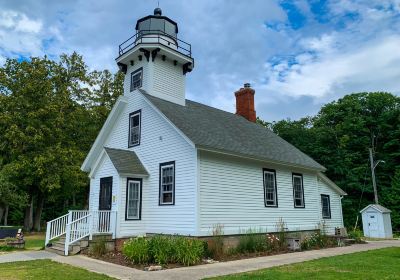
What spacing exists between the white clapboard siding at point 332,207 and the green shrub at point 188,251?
11591 mm

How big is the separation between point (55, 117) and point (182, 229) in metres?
18.8

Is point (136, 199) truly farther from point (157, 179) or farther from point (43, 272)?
point (43, 272)

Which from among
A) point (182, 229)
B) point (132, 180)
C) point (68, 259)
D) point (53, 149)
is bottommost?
point (68, 259)

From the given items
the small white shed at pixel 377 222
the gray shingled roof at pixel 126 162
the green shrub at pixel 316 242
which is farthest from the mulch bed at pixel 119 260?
the small white shed at pixel 377 222

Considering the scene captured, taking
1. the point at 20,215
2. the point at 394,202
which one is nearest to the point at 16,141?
the point at 20,215

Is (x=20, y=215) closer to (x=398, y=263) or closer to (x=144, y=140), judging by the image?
(x=144, y=140)

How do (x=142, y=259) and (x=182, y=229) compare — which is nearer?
(x=142, y=259)

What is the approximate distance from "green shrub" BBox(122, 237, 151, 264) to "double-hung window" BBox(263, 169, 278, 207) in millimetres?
6828

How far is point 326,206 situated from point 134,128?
12.7 metres

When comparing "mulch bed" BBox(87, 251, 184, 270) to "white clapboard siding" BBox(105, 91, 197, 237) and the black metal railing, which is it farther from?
the black metal railing

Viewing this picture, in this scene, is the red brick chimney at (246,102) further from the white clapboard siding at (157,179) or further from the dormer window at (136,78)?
the white clapboard siding at (157,179)

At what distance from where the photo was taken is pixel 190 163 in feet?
42.0

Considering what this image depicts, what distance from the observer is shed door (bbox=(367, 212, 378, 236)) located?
22303mm

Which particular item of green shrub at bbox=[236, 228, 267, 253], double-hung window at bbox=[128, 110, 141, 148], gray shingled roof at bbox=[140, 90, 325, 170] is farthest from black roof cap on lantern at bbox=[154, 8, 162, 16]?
green shrub at bbox=[236, 228, 267, 253]
